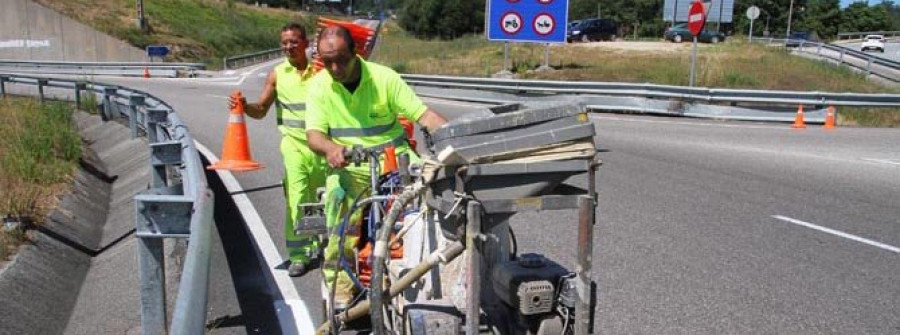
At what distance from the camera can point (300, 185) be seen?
627cm

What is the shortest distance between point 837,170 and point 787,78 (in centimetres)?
1599

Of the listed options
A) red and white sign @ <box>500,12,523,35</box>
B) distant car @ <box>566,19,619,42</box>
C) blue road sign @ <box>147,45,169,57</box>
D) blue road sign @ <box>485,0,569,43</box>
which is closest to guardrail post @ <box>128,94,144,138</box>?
blue road sign @ <box>485,0,569,43</box>

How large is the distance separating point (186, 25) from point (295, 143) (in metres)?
64.0

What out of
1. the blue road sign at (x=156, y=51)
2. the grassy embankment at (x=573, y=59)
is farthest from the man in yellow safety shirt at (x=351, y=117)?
the blue road sign at (x=156, y=51)

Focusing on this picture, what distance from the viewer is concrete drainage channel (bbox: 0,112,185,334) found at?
17.7 feet

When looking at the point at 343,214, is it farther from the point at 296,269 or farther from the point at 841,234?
the point at 841,234

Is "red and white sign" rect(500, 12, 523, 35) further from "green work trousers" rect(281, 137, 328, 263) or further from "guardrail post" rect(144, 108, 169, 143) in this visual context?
"green work trousers" rect(281, 137, 328, 263)

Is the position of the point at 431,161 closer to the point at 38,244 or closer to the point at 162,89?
the point at 38,244

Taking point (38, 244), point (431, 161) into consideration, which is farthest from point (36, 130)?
point (431, 161)

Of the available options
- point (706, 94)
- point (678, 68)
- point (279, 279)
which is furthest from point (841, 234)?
point (678, 68)

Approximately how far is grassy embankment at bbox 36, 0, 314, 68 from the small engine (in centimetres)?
5103


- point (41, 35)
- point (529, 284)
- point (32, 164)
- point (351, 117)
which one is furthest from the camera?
point (41, 35)

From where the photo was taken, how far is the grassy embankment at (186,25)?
181 feet

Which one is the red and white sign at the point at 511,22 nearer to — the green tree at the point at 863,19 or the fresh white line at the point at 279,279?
the fresh white line at the point at 279,279
